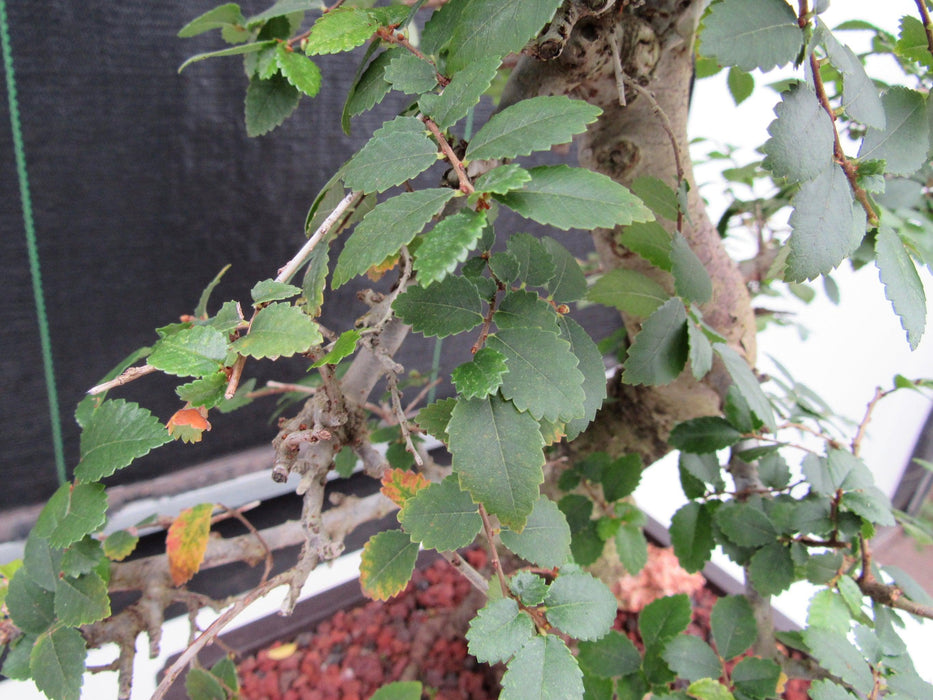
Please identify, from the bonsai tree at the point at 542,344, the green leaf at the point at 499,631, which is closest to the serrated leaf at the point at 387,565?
the bonsai tree at the point at 542,344

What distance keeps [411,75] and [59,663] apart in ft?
1.84

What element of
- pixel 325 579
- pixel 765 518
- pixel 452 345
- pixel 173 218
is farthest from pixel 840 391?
pixel 173 218

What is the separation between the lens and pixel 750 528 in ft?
2.12

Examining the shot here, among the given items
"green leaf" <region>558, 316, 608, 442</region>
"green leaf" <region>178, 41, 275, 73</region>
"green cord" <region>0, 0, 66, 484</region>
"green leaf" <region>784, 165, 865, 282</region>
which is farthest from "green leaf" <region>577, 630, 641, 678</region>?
"green cord" <region>0, 0, 66, 484</region>

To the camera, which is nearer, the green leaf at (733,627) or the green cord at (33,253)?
the green leaf at (733,627)

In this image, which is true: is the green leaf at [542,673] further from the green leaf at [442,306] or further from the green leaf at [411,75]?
the green leaf at [411,75]

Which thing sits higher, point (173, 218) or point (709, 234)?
point (709, 234)

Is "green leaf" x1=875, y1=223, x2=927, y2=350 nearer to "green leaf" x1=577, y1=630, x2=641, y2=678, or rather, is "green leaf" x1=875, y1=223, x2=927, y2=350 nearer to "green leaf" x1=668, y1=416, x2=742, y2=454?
"green leaf" x1=668, y1=416, x2=742, y2=454

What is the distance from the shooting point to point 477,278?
0.43 m

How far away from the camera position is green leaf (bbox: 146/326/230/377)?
14.0 inches

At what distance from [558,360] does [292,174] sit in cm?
85

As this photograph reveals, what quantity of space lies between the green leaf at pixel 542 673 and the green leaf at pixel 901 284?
0.31 metres

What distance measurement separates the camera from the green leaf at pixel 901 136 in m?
0.44

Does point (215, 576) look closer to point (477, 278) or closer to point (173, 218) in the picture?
point (173, 218)
